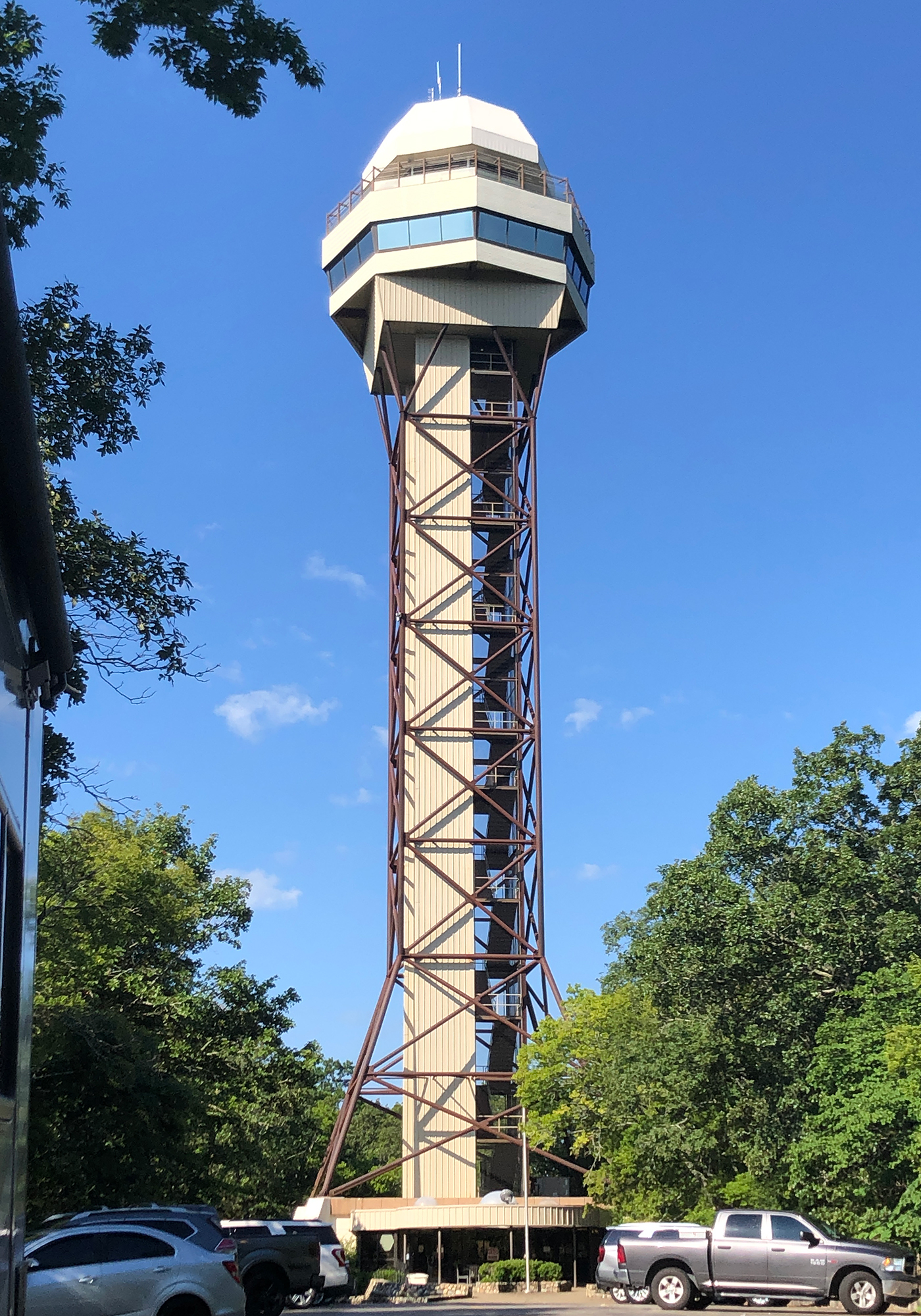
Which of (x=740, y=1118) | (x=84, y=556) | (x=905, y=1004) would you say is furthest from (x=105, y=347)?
(x=740, y=1118)

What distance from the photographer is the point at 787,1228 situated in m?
25.8

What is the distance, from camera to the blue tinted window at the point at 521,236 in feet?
190

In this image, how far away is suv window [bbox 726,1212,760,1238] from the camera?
84.8 ft

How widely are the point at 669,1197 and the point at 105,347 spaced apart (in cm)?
3317

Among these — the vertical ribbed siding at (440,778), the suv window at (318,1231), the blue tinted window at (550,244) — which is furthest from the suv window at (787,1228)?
the blue tinted window at (550,244)

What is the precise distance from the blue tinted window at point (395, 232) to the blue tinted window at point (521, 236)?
4211mm

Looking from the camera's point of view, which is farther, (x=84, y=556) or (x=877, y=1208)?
(x=877, y=1208)

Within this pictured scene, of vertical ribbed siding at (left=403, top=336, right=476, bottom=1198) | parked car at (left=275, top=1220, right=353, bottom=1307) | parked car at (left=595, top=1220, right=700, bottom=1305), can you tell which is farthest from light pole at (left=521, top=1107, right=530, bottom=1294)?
parked car at (left=595, top=1220, right=700, bottom=1305)

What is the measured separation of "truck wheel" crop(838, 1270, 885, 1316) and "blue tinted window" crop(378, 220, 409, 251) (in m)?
44.0

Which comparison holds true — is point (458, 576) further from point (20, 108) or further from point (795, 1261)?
point (20, 108)

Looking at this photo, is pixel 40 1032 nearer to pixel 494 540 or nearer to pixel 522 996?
pixel 522 996

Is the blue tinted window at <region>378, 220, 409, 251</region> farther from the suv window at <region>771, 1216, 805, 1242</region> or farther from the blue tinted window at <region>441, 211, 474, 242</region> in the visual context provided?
the suv window at <region>771, 1216, 805, 1242</region>

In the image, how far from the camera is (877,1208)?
32375 millimetres

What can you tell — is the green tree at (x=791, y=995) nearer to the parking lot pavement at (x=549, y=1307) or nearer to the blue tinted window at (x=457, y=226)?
the parking lot pavement at (x=549, y=1307)
